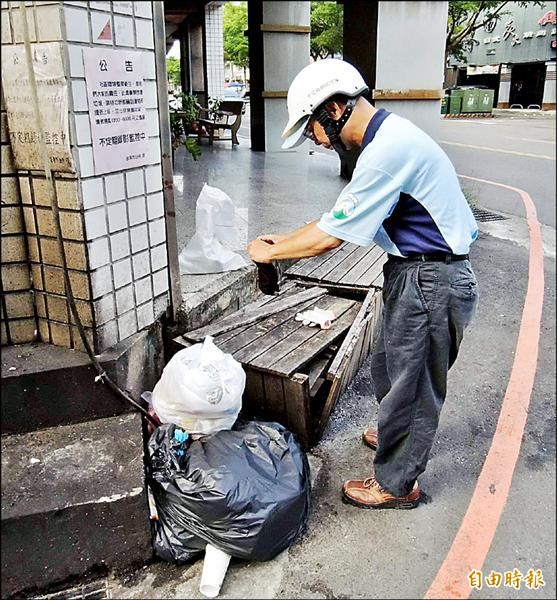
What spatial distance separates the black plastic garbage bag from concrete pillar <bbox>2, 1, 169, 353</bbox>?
2.13ft

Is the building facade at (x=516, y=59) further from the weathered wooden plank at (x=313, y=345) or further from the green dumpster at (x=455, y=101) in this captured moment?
the weathered wooden plank at (x=313, y=345)

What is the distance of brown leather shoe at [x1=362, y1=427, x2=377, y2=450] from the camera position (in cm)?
302

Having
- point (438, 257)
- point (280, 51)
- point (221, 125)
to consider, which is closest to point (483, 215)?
point (438, 257)

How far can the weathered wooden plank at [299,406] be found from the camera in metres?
2.79

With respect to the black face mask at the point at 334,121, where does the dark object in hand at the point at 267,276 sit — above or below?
below

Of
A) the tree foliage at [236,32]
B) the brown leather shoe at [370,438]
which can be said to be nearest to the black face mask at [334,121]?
the brown leather shoe at [370,438]

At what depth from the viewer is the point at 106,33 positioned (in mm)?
2408

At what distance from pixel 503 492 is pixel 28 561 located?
183 centimetres

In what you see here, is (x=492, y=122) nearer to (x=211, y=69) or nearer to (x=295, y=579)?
(x=295, y=579)

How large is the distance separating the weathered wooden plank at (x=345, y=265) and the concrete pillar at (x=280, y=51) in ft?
22.0

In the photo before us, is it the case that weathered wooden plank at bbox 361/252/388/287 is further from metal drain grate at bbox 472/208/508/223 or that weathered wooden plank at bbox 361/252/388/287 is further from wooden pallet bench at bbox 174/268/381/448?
metal drain grate at bbox 472/208/508/223

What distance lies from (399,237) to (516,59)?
50.5 inches

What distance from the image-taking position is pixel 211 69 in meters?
20.3

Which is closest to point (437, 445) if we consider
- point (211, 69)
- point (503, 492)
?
point (503, 492)
